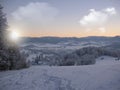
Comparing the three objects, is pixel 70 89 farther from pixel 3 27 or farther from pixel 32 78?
pixel 3 27

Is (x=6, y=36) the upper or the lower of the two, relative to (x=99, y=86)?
upper

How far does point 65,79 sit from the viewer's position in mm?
14000

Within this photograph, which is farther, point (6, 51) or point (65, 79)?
point (6, 51)

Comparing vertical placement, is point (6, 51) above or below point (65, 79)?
above

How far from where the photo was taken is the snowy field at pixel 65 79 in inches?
498

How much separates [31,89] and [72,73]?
3.67 m

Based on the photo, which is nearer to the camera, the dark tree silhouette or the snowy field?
the snowy field

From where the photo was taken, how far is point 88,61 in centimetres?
3981

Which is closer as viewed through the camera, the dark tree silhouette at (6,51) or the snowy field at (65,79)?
the snowy field at (65,79)

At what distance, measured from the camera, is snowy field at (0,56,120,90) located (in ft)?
41.5

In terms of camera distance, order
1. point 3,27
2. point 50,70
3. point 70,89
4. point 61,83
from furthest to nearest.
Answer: point 3,27 < point 50,70 < point 61,83 < point 70,89

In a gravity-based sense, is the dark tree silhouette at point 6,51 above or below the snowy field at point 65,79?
above

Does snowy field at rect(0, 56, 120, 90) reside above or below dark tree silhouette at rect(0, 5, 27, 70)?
below

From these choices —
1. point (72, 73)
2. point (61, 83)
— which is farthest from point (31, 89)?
point (72, 73)
